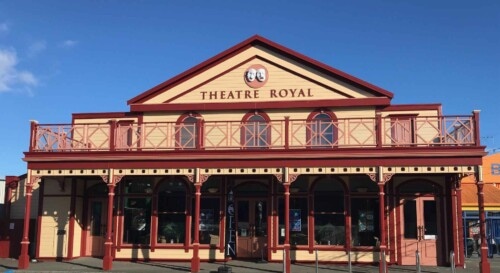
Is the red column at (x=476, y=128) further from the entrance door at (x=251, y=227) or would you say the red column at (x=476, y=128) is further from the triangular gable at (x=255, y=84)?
the entrance door at (x=251, y=227)

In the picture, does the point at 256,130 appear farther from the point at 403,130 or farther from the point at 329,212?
the point at 403,130

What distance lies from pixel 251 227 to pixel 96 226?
633 cm

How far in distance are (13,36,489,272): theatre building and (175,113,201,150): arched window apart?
0.06 meters

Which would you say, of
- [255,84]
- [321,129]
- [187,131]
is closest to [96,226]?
[187,131]

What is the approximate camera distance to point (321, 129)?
62.6ft

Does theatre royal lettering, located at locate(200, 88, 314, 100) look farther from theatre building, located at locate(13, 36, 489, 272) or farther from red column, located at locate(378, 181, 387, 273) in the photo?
red column, located at locate(378, 181, 387, 273)

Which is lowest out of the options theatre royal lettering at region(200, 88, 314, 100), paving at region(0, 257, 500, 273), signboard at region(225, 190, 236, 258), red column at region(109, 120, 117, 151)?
paving at region(0, 257, 500, 273)

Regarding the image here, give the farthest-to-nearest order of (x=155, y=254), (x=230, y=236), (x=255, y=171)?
(x=155, y=254) < (x=230, y=236) < (x=255, y=171)

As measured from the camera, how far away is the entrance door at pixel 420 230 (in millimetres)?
18172

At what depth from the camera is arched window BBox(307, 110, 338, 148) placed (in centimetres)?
1806

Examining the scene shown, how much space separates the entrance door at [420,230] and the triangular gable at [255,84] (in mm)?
4316

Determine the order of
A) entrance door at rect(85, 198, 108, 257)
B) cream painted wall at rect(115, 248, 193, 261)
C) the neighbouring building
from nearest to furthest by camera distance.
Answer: cream painted wall at rect(115, 248, 193, 261) → entrance door at rect(85, 198, 108, 257) → the neighbouring building

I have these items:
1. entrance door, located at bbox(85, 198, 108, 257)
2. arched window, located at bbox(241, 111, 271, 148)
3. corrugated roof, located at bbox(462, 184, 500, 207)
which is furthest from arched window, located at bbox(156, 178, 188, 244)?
corrugated roof, located at bbox(462, 184, 500, 207)

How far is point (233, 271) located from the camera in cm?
1619
